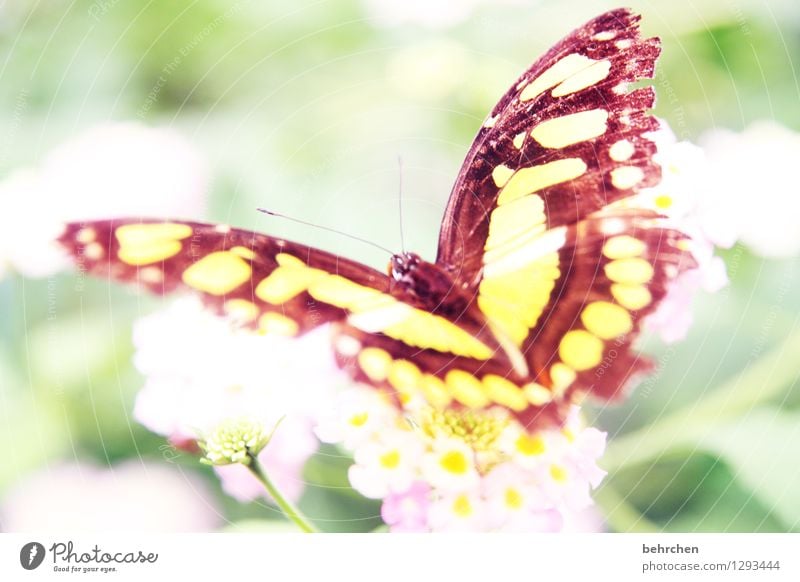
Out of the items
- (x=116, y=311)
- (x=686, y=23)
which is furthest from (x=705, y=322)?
(x=116, y=311)

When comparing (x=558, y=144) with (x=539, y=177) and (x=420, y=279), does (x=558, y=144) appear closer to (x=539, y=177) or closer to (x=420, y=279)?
(x=539, y=177)

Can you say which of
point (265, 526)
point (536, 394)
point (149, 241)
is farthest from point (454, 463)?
point (149, 241)

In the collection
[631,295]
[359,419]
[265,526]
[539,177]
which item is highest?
[539,177]

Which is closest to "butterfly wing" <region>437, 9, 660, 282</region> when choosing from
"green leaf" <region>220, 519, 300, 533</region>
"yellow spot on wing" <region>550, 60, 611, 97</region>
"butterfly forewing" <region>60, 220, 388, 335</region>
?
"yellow spot on wing" <region>550, 60, 611, 97</region>

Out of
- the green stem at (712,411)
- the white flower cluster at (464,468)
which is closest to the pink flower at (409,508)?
the white flower cluster at (464,468)

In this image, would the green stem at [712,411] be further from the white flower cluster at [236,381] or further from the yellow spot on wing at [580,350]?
the white flower cluster at [236,381]

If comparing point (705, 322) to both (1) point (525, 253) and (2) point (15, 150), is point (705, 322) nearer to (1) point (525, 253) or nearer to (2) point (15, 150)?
(1) point (525, 253)
